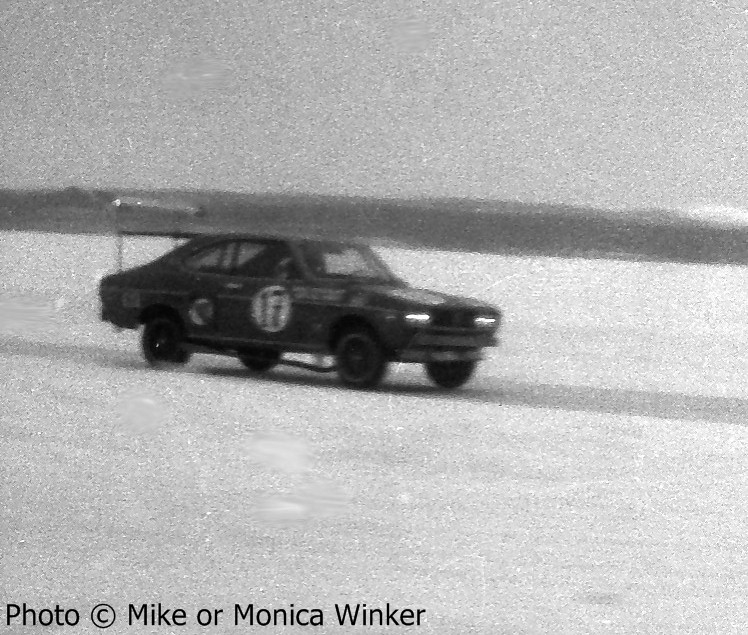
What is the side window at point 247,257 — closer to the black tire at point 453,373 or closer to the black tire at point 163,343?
the black tire at point 163,343

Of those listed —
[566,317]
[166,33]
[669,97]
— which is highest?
[166,33]

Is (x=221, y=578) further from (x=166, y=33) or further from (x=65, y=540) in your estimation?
(x=166, y=33)

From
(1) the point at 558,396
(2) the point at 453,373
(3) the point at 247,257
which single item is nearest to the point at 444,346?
(2) the point at 453,373

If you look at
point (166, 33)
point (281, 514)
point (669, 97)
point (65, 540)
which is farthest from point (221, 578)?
point (669, 97)

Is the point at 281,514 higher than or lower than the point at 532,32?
lower

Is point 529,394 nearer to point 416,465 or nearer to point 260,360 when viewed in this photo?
point 416,465

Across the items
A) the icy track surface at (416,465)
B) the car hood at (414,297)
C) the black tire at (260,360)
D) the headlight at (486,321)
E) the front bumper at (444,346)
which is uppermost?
the car hood at (414,297)

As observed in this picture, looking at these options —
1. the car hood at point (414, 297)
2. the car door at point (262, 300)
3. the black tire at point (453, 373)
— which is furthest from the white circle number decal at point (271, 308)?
the black tire at point (453, 373)
